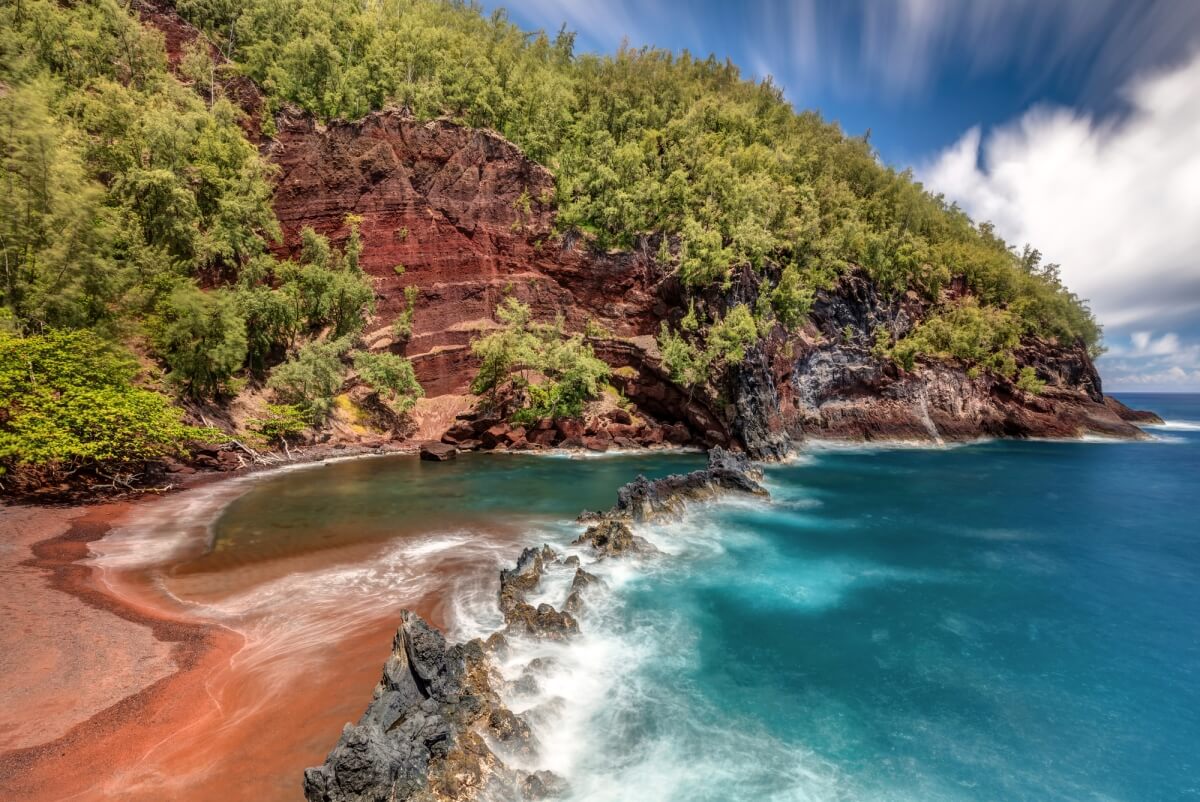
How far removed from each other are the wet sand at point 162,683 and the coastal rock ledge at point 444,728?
1.02 meters

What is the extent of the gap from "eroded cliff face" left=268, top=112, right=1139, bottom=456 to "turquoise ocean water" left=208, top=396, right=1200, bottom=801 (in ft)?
47.7

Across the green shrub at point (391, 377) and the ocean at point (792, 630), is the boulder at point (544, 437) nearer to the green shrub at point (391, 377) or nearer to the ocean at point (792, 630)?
the green shrub at point (391, 377)

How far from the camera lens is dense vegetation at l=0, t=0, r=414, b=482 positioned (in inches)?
743

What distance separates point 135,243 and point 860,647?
1484 inches

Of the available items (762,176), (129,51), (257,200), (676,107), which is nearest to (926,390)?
(762,176)

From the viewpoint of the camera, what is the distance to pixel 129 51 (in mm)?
36438

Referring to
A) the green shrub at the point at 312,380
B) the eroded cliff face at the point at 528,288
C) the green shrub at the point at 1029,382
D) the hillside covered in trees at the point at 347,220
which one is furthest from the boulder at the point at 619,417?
the green shrub at the point at 1029,382

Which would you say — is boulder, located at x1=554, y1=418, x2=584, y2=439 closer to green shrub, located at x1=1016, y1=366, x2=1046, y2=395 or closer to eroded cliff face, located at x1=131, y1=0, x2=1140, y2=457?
eroded cliff face, located at x1=131, y1=0, x2=1140, y2=457

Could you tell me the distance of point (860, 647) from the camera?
38.3 ft

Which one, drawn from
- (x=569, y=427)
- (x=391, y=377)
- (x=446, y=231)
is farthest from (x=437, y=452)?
(x=446, y=231)

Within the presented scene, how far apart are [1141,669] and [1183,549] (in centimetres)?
1364

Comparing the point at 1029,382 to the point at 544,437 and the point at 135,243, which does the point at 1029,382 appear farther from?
the point at 135,243

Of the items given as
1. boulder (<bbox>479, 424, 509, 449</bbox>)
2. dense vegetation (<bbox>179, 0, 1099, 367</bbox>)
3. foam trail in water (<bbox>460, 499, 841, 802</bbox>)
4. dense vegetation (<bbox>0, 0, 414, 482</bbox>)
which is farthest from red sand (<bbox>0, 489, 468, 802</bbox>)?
dense vegetation (<bbox>179, 0, 1099, 367</bbox>)

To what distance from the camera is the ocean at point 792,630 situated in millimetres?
8078
